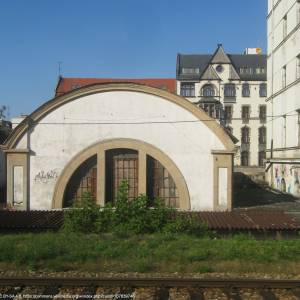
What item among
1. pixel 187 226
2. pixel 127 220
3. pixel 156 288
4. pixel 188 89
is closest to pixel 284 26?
pixel 187 226

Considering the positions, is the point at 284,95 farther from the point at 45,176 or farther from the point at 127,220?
the point at 127,220

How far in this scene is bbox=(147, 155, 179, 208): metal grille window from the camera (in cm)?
2133

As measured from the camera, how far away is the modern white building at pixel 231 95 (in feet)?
227

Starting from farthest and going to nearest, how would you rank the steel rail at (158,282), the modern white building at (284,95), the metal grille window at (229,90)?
1. the metal grille window at (229,90)
2. the modern white building at (284,95)
3. the steel rail at (158,282)

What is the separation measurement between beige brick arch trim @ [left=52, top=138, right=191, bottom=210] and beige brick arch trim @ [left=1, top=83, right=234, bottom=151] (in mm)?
2475

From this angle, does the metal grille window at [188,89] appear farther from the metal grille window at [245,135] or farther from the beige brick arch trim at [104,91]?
the beige brick arch trim at [104,91]

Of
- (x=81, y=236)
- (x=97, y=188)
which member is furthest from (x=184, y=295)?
(x=97, y=188)

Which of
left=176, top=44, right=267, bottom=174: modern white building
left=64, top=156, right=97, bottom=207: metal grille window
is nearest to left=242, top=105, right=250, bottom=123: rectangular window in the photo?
left=176, top=44, right=267, bottom=174: modern white building

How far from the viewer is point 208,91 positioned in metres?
70.1

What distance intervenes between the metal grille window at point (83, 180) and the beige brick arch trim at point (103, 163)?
0.32 metres

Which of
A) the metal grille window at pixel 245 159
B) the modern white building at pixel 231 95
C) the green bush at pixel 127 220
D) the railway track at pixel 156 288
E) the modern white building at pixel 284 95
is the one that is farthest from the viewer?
the modern white building at pixel 231 95

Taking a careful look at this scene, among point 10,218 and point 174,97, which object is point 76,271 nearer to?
point 10,218

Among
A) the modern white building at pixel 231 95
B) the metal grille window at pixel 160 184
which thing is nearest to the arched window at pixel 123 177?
the metal grille window at pixel 160 184

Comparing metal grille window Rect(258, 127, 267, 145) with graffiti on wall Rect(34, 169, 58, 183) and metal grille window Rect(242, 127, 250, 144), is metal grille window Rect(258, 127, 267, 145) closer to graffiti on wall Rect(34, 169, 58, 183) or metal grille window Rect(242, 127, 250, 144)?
metal grille window Rect(242, 127, 250, 144)
